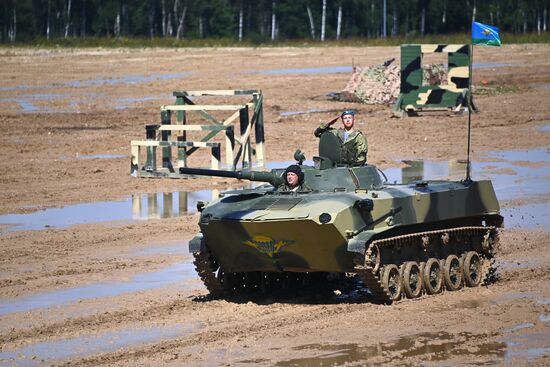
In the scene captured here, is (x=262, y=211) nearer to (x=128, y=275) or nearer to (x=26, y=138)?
(x=128, y=275)

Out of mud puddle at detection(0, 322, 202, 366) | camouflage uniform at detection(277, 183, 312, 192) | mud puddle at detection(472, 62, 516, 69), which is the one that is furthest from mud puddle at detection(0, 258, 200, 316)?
mud puddle at detection(472, 62, 516, 69)

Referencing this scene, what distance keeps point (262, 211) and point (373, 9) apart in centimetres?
7484

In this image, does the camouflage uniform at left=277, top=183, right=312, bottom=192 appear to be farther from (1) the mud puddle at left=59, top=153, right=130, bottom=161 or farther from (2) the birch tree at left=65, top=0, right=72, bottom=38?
(2) the birch tree at left=65, top=0, right=72, bottom=38

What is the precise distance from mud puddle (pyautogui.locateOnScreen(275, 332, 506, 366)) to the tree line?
235 ft

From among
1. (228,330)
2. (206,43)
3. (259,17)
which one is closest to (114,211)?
(228,330)

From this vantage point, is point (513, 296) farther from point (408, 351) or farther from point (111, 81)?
point (111, 81)

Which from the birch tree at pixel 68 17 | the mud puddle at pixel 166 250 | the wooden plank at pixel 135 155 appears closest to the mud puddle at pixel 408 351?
the mud puddle at pixel 166 250

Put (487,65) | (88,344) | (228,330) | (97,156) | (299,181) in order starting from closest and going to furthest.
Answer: (88,344), (228,330), (299,181), (97,156), (487,65)

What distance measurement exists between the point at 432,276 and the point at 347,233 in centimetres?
158

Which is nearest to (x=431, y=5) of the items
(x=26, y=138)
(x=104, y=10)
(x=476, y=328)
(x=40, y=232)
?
(x=104, y=10)

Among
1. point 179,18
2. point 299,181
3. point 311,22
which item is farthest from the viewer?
point 179,18

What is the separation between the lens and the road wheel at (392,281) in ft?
45.1

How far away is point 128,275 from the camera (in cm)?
1606

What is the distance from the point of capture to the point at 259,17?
298 ft
